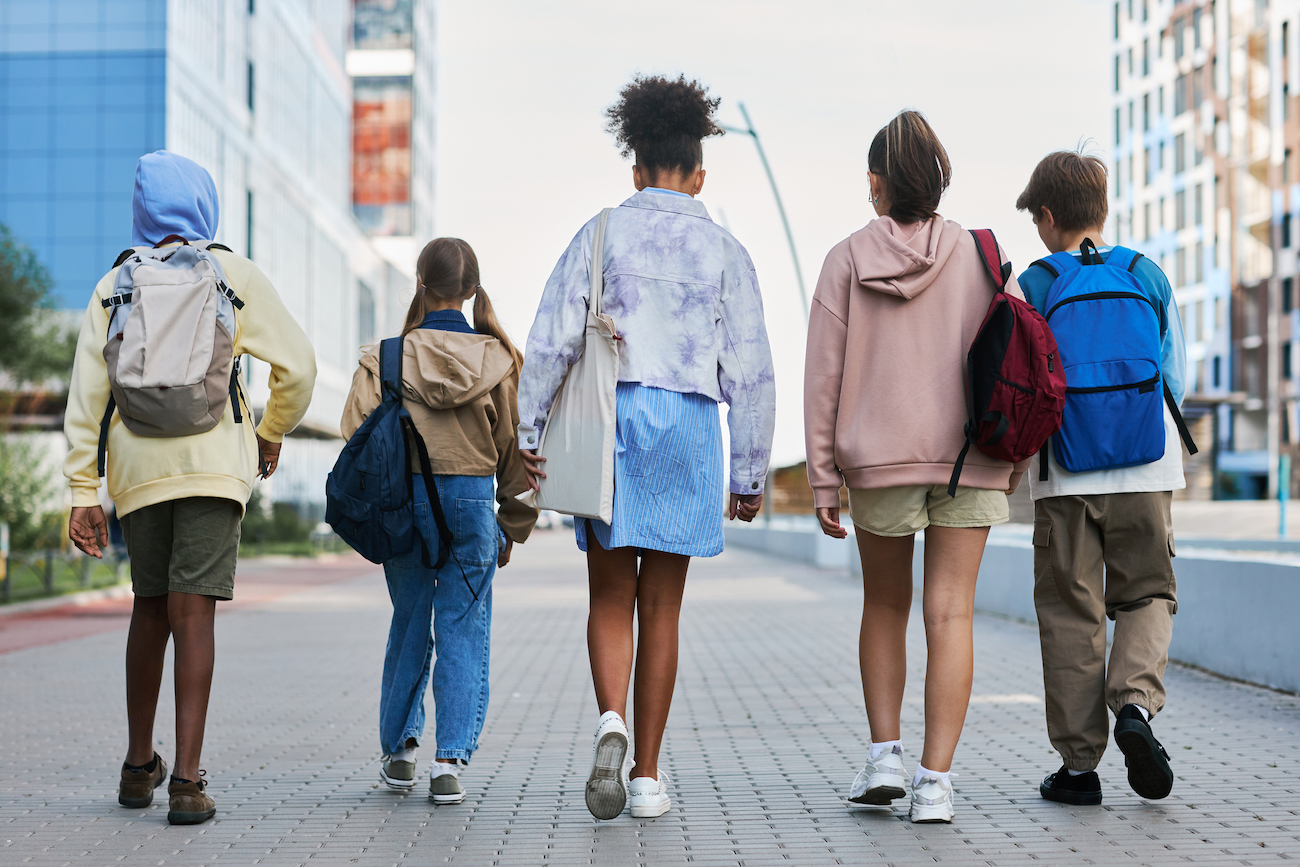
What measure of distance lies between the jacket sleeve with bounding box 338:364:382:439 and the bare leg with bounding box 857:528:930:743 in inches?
67.1

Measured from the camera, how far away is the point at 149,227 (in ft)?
14.6

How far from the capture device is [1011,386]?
3.93 meters

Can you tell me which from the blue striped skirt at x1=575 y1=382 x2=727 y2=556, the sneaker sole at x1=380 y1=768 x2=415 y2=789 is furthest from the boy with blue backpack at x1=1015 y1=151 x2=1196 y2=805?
the sneaker sole at x1=380 y1=768 x2=415 y2=789

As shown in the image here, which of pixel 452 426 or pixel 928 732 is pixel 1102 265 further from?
pixel 452 426

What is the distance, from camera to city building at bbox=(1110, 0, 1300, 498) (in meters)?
62.3

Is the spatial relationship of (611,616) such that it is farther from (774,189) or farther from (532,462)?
(774,189)

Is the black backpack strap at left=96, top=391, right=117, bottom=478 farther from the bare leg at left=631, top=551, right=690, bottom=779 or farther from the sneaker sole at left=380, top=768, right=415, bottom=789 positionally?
the bare leg at left=631, top=551, right=690, bottom=779

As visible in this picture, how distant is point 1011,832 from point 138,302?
3008 mm

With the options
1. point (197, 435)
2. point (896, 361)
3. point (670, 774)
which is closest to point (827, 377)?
point (896, 361)

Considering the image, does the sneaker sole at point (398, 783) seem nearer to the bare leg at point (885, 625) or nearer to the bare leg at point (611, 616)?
the bare leg at point (611, 616)

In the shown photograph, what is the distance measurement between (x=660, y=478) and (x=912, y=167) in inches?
47.7

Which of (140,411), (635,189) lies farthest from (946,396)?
(140,411)

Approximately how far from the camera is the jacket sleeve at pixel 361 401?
470 centimetres

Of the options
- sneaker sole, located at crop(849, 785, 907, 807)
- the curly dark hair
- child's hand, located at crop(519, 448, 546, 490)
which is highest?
the curly dark hair
